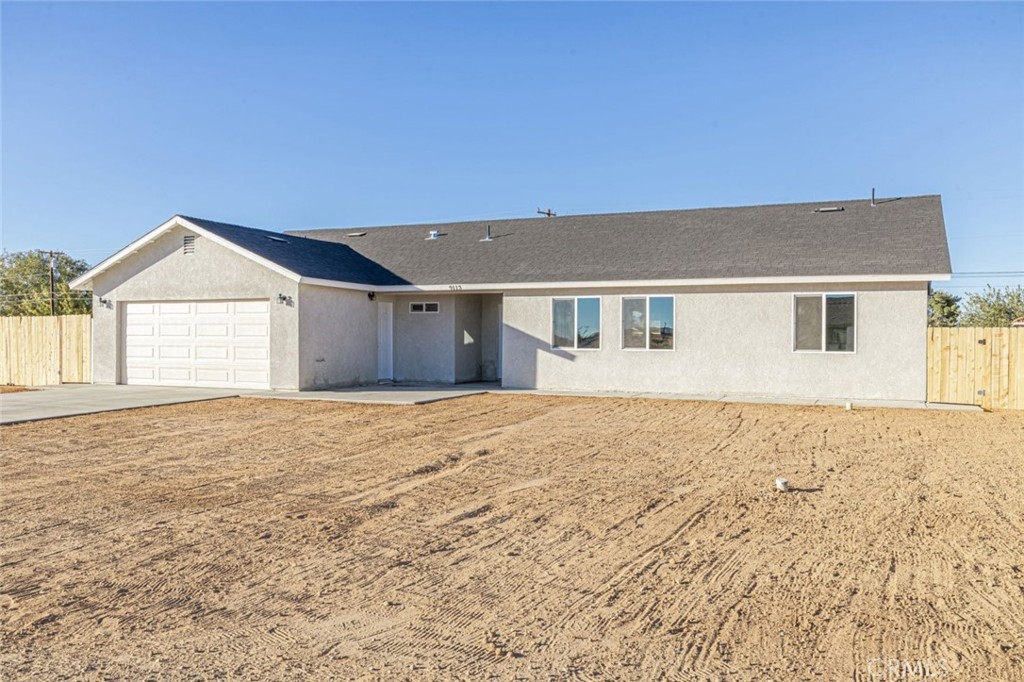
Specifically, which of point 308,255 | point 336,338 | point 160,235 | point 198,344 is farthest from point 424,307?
point 160,235

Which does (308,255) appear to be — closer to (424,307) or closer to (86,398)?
(424,307)

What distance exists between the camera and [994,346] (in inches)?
614

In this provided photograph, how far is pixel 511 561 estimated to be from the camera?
5.37m

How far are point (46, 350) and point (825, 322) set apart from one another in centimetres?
2077

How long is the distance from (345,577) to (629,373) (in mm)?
13455

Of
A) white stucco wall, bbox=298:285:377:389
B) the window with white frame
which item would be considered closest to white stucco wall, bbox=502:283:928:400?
the window with white frame

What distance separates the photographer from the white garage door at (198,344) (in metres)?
18.4

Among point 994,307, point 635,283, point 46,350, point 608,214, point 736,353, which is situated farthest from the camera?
point 994,307

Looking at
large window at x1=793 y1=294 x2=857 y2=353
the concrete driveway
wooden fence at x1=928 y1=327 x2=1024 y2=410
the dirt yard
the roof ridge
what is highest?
the roof ridge

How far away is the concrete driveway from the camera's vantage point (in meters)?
13.8

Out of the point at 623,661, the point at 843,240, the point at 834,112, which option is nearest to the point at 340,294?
the point at 843,240

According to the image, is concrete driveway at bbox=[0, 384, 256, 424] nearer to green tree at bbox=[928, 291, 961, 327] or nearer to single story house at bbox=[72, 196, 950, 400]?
single story house at bbox=[72, 196, 950, 400]

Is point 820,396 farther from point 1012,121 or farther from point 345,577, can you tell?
point 345,577

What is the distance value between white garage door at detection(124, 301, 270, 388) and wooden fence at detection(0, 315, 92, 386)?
2088 mm
